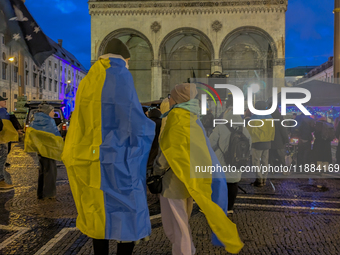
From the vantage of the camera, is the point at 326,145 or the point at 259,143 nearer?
the point at 259,143

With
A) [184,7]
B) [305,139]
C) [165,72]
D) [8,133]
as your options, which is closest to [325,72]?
[165,72]

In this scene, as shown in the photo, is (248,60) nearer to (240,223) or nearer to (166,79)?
(166,79)

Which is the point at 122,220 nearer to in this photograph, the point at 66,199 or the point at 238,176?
the point at 238,176

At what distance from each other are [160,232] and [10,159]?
8.46 m

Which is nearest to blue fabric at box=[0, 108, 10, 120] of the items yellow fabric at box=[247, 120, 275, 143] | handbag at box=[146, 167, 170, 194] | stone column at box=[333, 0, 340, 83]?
yellow fabric at box=[247, 120, 275, 143]

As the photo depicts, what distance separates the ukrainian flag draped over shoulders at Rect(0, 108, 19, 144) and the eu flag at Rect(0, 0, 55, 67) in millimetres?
2446

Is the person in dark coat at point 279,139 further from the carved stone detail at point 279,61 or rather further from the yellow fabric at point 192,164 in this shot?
the carved stone detail at point 279,61

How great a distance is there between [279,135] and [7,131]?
20.7ft

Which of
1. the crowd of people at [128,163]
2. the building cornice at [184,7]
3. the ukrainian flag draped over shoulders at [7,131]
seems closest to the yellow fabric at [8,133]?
the ukrainian flag draped over shoulders at [7,131]

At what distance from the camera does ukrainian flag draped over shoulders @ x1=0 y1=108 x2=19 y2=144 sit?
6.85 m

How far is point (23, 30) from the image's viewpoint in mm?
5156

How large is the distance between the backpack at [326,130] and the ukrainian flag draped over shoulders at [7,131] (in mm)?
7879

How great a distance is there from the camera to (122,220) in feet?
8.26

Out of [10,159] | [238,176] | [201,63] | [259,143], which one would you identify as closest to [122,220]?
[238,176]
